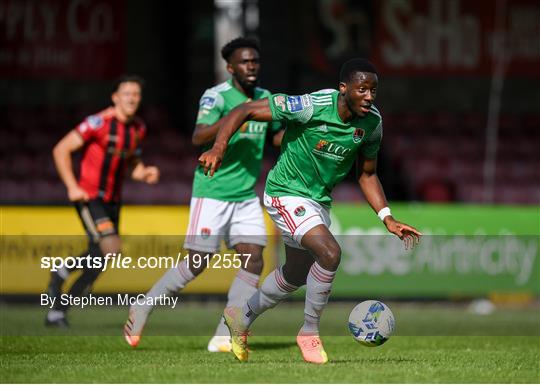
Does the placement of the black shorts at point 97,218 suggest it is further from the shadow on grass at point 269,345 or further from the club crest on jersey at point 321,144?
the club crest on jersey at point 321,144

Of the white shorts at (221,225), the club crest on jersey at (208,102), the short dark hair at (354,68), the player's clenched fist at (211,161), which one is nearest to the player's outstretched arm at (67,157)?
the white shorts at (221,225)

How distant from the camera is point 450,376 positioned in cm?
761

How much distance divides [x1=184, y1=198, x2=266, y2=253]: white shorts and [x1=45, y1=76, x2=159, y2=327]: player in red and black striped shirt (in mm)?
1827

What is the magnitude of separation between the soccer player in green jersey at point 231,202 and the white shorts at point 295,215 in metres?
1.14

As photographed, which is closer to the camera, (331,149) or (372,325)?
(372,325)

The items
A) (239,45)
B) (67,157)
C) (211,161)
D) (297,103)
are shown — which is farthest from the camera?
(67,157)

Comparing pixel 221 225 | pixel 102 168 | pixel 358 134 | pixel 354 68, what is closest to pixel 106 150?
pixel 102 168

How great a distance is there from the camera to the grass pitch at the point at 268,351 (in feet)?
24.6

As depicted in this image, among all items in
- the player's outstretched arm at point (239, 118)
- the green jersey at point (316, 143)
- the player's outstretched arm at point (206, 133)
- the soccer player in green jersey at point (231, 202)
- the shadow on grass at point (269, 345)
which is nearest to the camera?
the player's outstretched arm at point (239, 118)

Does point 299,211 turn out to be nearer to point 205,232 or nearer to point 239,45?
point 205,232

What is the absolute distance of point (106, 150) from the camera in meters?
11.9

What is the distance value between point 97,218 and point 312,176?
12.5ft

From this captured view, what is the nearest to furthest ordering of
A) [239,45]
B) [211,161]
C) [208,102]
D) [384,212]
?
[211,161], [384,212], [208,102], [239,45]

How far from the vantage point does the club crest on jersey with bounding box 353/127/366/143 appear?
834 cm
